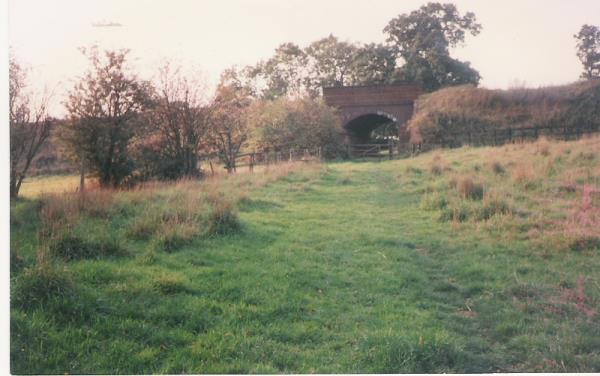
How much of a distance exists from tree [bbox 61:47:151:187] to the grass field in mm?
1050

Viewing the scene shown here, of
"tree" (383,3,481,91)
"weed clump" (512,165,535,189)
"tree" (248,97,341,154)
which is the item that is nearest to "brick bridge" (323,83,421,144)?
"tree" (248,97,341,154)

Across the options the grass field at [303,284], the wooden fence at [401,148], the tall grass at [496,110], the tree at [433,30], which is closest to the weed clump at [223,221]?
the grass field at [303,284]

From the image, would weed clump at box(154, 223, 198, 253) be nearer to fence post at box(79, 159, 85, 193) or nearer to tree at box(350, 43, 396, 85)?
fence post at box(79, 159, 85, 193)

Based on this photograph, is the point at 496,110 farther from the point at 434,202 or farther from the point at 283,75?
the point at 434,202

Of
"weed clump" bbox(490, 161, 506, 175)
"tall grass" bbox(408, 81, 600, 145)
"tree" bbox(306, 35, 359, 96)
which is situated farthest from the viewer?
"tall grass" bbox(408, 81, 600, 145)

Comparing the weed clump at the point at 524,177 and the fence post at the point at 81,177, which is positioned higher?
the fence post at the point at 81,177

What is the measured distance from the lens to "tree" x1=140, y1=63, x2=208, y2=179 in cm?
1079


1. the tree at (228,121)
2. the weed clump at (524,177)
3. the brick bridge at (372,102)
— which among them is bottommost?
the weed clump at (524,177)

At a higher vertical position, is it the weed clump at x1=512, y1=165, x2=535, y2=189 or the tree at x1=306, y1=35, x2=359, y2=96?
the tree at x1=306, y1=35, x2=359, y2=96

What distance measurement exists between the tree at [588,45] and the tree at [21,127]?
793 cm

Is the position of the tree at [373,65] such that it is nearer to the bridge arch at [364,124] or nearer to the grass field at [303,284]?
the bridge arch at [364,124]

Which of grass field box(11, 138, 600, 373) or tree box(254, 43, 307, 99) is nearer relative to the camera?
grass field box(11, 138, 600, 373)

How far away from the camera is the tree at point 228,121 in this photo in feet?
52.8

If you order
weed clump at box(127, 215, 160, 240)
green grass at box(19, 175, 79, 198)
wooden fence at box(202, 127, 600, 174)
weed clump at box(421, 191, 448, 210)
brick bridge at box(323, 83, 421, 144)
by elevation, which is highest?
brick bridge at box(323, 83, 421, 144)
